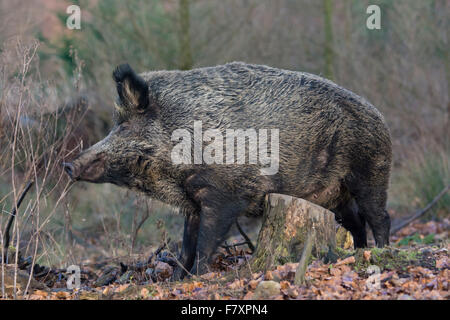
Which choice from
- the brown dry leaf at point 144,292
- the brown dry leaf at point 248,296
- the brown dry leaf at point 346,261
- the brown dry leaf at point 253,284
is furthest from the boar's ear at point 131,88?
the brown dry leaf at point 346,261

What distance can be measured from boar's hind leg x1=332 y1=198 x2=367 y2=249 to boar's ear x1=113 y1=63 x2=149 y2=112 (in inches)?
96.2

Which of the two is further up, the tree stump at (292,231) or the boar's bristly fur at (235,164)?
the boar's bristly fur at (235,164)

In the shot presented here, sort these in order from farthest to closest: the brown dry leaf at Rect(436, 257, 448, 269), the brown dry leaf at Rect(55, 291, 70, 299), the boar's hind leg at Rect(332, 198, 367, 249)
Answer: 1. the boar's hind leg at Rect(332, 198, 367, 249)
2. the brown dry leaf at Rect(55, 291, 70, 299)
3. the brown dry leaf at Rect(436, 257, 448, 269)

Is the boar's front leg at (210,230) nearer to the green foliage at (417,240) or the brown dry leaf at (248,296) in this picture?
the brown dry leaf at (248,296)

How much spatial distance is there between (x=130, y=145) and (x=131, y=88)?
0.55 metres

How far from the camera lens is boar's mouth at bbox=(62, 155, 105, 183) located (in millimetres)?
5591

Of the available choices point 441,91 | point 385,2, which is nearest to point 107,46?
point 385,2

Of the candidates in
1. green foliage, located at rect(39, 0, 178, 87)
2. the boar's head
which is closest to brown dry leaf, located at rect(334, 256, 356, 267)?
the boar's head

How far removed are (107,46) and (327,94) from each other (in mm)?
8679

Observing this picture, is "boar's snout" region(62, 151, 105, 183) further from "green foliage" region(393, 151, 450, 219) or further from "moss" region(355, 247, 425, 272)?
"green foliage" region(393, 151, 450, 219)

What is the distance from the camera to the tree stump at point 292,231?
533 cm

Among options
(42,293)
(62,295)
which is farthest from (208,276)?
(42,293)
